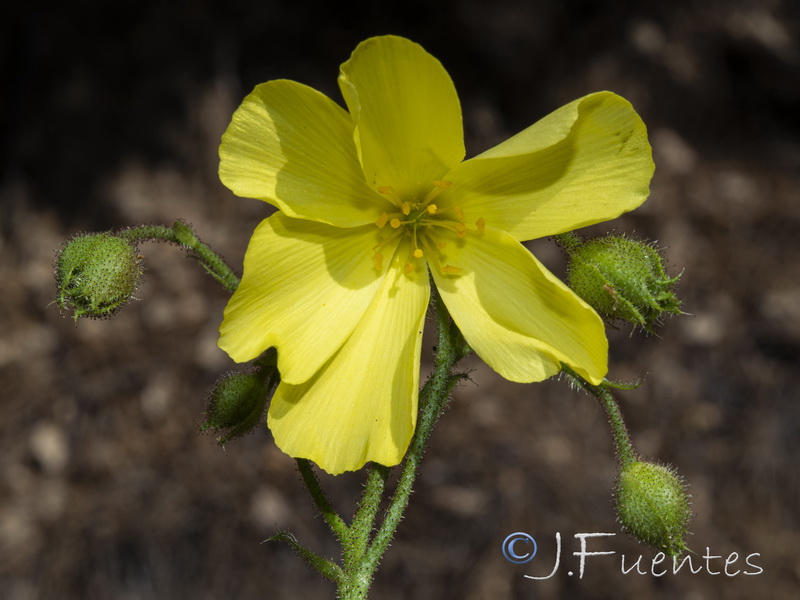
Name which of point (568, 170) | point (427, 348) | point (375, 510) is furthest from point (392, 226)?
point (427, 348)

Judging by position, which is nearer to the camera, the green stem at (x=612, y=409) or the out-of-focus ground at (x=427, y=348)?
the green stem at (x=612, y=409)

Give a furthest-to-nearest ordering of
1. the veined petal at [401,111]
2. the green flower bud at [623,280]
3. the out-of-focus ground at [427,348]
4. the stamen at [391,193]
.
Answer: the out-of-focus ground at [427,348] → the stamen at [391,193] → the green flower bud at [623,280] → the veined petal at [401,111]

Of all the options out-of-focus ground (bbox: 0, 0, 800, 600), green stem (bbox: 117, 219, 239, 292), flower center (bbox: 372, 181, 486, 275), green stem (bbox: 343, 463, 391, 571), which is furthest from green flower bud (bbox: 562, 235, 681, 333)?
out-of-focus ground (bbox: 0, 0, 800, 600)

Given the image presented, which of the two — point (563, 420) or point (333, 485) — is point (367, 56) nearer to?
point (333, 485)

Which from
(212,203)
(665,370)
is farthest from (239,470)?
(665,370)

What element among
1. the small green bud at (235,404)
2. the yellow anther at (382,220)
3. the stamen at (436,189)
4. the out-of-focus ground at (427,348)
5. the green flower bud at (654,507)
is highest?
the stamen at (436,189)

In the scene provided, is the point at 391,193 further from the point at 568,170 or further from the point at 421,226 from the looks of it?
the point at 568,170

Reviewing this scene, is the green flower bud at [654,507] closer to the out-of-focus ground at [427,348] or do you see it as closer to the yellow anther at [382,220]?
the yellow anther at [382,220]

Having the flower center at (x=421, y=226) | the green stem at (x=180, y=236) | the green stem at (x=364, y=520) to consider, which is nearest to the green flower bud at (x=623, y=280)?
the flower center at (x=421, y=226)
